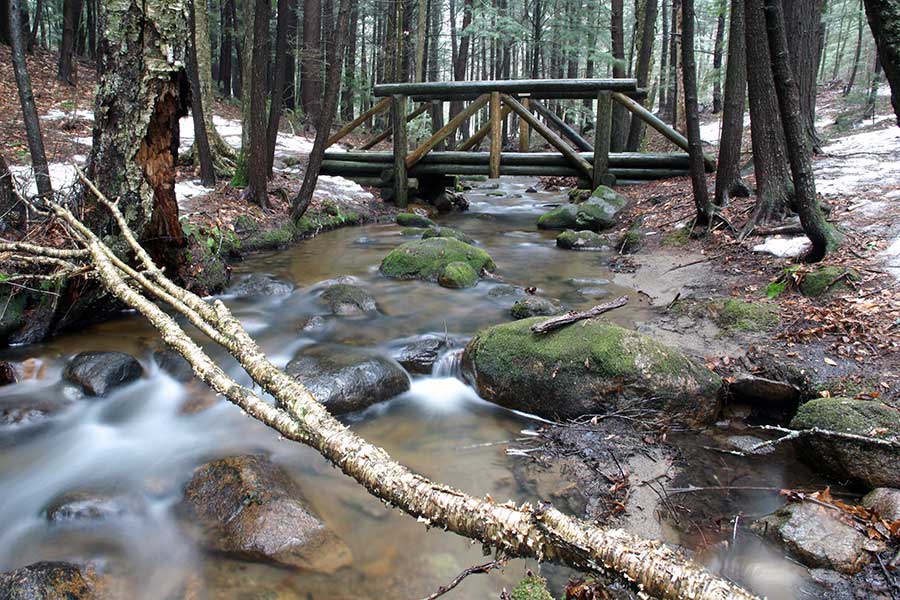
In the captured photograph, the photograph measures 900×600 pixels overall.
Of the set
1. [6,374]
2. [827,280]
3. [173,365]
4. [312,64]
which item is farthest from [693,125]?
[312,64]

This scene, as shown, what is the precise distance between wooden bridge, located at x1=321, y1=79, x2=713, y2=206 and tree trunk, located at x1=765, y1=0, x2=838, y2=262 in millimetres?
5722

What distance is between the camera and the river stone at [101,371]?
15.0ft

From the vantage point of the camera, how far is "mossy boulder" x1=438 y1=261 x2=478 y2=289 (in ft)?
24.2

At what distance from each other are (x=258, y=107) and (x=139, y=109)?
13.1 feet

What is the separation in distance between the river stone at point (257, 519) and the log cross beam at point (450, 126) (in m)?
9.24

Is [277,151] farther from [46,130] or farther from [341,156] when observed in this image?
[46,130]

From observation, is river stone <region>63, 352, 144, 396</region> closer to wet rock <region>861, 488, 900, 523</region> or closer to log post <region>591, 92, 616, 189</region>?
wet rock <region>861, 488, 900, 523</region>

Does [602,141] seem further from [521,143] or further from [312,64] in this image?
[312,64]

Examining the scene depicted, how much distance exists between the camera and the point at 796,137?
17.3 ft

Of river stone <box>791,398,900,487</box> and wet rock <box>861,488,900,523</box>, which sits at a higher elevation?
river stone <box>791,398,900,487</box>

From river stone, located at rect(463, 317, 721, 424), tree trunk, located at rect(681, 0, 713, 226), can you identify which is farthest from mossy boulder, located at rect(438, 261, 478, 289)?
tree trunk, located at rect(681, 0, 713, 226)

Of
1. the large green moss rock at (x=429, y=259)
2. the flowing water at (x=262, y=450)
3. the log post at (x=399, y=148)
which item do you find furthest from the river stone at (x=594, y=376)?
the log post at (x=399, y=148)

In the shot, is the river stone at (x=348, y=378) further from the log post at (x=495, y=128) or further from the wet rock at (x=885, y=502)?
the log post at (x=495, y=128)

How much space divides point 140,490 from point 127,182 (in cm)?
317
